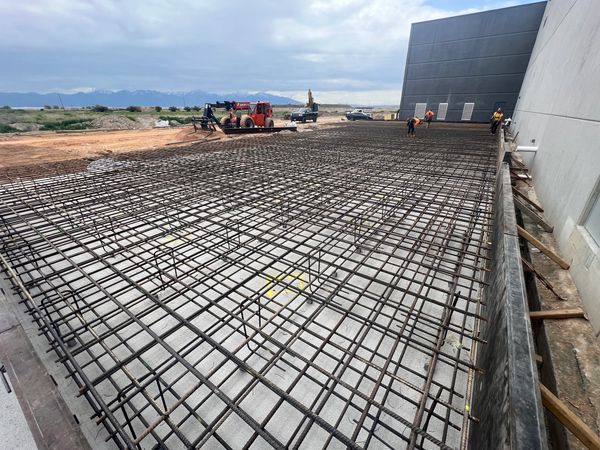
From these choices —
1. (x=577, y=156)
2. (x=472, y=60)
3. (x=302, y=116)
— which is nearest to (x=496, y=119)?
(x=472, y=60)

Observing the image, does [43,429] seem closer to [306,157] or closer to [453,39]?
[306,157]

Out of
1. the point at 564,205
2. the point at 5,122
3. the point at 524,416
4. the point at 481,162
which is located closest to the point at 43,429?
the point at 524,416

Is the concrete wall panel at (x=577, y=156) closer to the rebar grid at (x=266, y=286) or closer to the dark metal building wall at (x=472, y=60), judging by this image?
the rebar grid at (x=266, y=286)

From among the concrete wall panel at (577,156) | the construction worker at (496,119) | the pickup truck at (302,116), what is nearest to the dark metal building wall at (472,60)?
the construction worker at (496,119)

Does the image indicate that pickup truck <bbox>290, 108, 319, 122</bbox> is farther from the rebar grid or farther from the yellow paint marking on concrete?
→ the yellow paint marking on concrete

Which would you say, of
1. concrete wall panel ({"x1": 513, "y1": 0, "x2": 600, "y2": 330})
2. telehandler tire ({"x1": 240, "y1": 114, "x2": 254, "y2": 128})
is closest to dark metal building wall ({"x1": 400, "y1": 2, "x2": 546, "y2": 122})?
telehandler tire ({"x1": 240, "y1": 114, "x2": 254, "y2": 128})

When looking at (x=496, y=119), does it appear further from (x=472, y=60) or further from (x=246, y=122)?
(x=246, y=122)

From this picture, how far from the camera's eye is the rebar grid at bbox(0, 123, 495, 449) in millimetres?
2256

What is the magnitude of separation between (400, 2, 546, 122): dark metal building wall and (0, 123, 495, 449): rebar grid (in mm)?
14450

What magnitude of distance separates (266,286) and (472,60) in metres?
28.7

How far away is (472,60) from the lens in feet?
75.9

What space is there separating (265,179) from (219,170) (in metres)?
2.02

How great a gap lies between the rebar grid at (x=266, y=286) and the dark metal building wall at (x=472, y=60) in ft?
47.4

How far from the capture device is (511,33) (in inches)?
833
